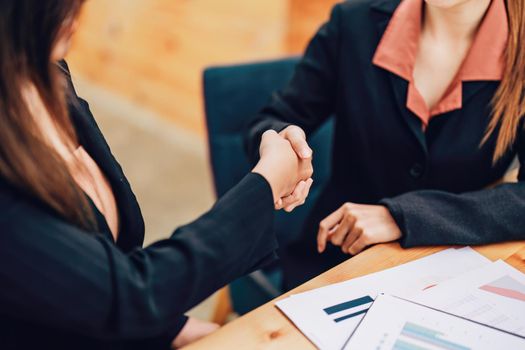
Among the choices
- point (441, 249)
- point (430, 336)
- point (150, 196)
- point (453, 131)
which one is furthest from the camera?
point (150, 196)

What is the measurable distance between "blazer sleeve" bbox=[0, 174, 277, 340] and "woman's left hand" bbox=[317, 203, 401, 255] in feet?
0.83

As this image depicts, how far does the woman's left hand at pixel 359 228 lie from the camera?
919 mm

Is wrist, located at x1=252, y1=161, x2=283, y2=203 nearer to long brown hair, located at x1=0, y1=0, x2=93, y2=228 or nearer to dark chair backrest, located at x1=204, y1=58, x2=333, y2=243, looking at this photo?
long brown hair, located at x1=0, y1=0, x2=93, y2=228

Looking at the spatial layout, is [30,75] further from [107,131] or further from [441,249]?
[107,131]

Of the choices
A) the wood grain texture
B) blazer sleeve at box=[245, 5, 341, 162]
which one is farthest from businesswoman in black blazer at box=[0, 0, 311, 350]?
the wood grain texture

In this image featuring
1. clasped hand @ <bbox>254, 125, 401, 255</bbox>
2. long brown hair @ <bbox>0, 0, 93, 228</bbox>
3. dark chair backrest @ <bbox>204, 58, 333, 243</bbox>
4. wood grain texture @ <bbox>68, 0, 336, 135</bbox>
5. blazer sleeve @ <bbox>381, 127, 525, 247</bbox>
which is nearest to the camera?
long brown hair @ <bbox>0, 0, 93, 228</bbox>

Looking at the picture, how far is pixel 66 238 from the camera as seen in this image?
1.99 feet

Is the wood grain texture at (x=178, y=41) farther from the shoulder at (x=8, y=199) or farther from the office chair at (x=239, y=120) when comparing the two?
the shoulder at (x=8, y=199)

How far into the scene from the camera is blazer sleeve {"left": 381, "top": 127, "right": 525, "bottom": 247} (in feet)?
2.96

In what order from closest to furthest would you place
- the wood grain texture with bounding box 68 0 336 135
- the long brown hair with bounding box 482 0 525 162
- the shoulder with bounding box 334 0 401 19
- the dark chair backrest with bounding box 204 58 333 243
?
the long brown hair with bounding box 482 0 525 162, the shoulder with bounding box 334 0 401 19, the dark chair backrest with bounding box 204 58 333 243, the wood grain texture with bounding box 68 0 336 135

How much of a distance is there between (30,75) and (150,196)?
6.48 feet

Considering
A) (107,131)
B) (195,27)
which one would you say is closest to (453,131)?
(195,27)

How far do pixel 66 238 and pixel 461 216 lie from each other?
0.66 m

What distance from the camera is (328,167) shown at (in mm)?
1458
